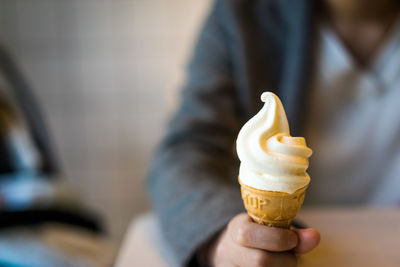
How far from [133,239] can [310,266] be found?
0.96 ft

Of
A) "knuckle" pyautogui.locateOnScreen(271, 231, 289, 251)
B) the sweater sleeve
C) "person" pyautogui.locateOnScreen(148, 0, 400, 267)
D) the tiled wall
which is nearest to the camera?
"knuckle" pyautogui.locateOnScreen(271, 231, 289, 251)

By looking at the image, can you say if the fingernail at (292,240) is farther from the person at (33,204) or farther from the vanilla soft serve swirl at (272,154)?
the person at (33,204)

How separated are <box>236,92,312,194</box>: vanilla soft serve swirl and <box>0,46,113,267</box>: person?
77cm

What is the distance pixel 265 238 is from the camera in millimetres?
373

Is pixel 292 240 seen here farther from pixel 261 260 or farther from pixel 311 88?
pixel 311 88

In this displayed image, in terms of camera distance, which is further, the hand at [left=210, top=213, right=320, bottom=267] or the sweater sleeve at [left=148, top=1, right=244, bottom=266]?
the sweater sleeve at [left=148, top=1, right=244, bottom=266]

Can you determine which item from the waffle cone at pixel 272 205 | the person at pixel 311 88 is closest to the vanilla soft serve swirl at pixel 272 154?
the waffle cone at pixel 272 205

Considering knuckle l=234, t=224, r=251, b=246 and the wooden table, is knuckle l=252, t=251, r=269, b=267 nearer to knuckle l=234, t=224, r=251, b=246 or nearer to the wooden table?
knuckle l=234, t=224, r=251, b=246

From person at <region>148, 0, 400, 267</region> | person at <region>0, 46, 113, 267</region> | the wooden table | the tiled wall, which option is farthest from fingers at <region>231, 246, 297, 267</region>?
the tiled wall

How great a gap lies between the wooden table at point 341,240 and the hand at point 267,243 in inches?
5.2

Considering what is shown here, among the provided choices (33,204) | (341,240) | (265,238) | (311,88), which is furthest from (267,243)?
(33,204)

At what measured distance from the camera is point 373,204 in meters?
0.92

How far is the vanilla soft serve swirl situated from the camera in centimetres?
38

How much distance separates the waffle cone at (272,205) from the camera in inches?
15.0
